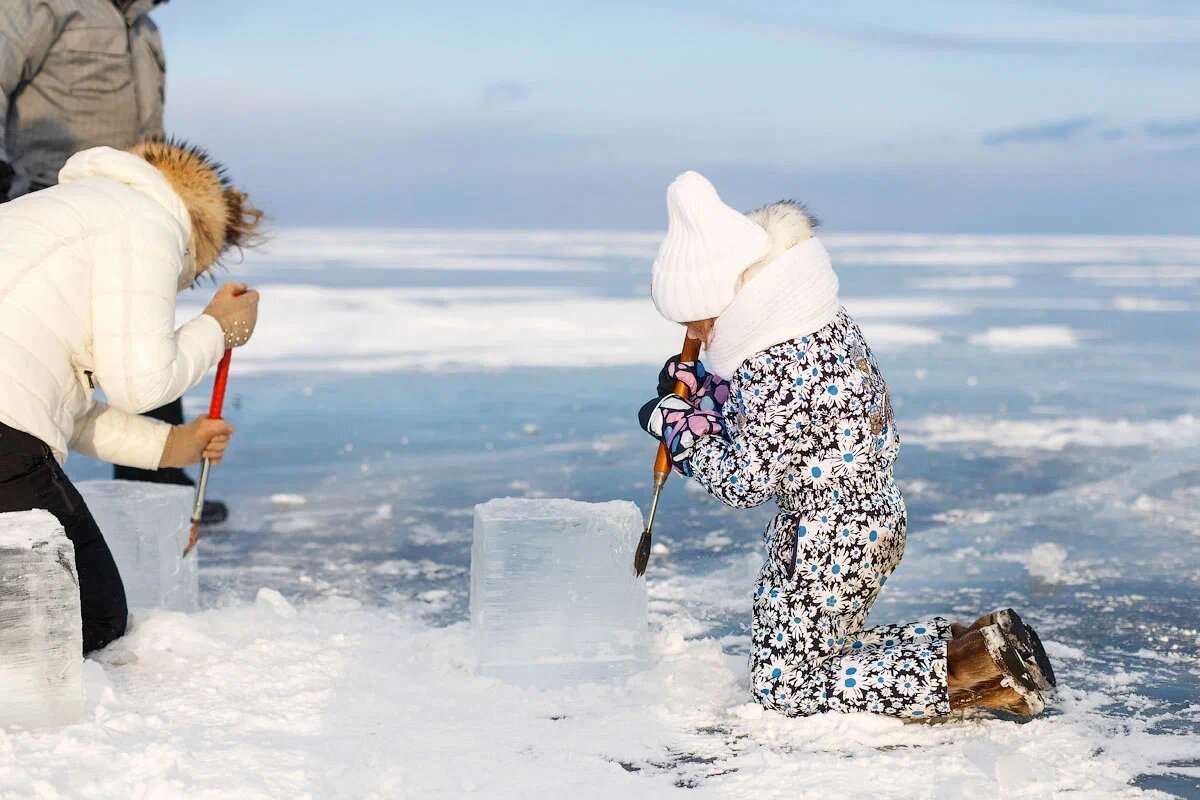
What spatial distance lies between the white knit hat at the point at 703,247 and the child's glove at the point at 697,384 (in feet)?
0.96

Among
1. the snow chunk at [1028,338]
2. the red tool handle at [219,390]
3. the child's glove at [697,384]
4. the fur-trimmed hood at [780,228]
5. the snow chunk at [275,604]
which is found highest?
the fur-trimmed hood at [780,228]

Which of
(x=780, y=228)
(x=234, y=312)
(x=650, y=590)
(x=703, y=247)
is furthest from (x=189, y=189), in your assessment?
(x=650, y=590)

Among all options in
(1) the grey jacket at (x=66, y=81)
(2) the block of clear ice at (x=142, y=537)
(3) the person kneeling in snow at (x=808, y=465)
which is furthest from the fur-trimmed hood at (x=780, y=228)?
(1) the grey jacket at (x=66, y=81)

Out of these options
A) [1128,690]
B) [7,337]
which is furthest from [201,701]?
[1128,690]

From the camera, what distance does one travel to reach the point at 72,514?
3.08 metres

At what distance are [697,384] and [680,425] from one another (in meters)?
0.21

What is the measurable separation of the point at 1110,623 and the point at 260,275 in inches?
704

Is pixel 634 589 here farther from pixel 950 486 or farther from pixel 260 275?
pixel 260 275

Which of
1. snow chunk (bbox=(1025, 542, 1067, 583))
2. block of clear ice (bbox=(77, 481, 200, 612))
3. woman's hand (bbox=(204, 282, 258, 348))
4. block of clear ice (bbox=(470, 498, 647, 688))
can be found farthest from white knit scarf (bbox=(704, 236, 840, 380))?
snow chunk (bbox=(1025, 542, 1067, 583))

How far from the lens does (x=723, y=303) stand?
9.76 ft

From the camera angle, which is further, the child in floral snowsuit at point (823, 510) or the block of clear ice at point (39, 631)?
the child in floral snowsuit at point (823, 510)

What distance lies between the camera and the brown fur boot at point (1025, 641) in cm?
289

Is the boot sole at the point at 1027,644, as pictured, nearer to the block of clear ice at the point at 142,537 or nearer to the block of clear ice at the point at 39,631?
the block of clear ice at the point at 39,631

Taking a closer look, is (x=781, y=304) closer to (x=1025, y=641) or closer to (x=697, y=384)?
(x=697, y=384)
